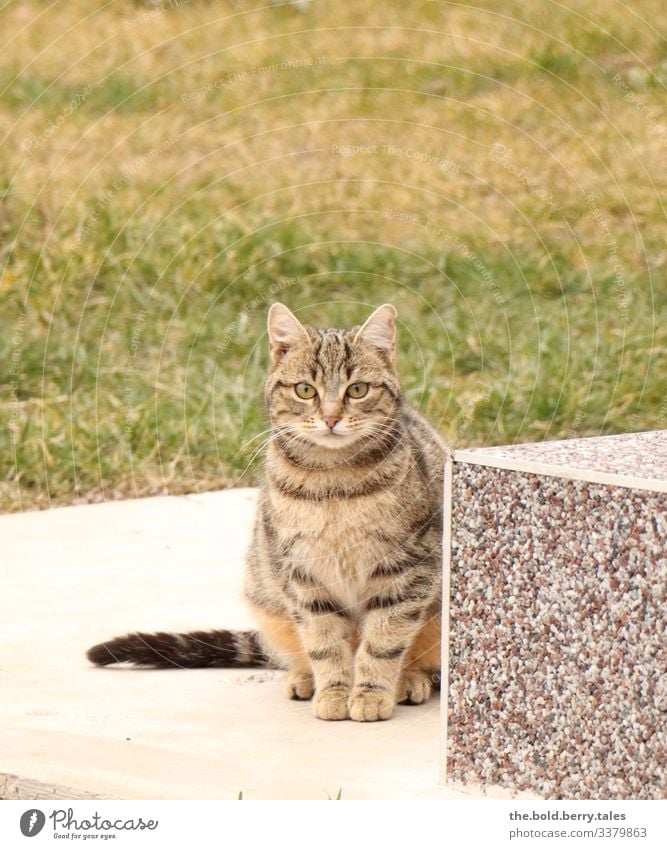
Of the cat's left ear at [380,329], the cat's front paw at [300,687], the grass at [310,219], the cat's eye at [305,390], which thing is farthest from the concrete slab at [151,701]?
the cat's left ear at [380,329]

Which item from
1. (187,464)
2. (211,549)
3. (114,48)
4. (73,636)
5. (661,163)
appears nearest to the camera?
(73,636)

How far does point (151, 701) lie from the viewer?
4.46 meters

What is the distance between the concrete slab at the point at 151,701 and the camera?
3.75 metres

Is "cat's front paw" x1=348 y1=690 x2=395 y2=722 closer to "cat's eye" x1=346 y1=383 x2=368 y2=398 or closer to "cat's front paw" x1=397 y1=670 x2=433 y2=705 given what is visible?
"cat's front paw" x1=397 y1=670 x2=433 y2=705

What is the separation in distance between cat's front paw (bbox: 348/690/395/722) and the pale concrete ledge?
0.51 meters

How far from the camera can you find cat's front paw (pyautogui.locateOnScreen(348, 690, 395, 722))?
13.9 ft

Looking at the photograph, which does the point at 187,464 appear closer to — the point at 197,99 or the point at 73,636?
the point at 73,636

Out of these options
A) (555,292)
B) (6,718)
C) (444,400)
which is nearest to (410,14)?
(555,292)

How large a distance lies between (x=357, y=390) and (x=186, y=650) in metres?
1.06

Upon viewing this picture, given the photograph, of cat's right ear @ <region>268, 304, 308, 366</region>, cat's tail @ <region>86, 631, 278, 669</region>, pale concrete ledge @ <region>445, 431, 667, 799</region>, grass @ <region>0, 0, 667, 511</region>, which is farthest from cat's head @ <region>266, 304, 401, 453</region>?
grass @ <region>0, 0, 667, 511</region>

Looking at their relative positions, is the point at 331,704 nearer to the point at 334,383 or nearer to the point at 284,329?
the point at 334,383

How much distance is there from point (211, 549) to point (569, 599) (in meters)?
2.79

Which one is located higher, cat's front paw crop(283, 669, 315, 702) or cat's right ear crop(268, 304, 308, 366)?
cat's right ear crop(268, 304, 308, 366)

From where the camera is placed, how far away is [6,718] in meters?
4.25
